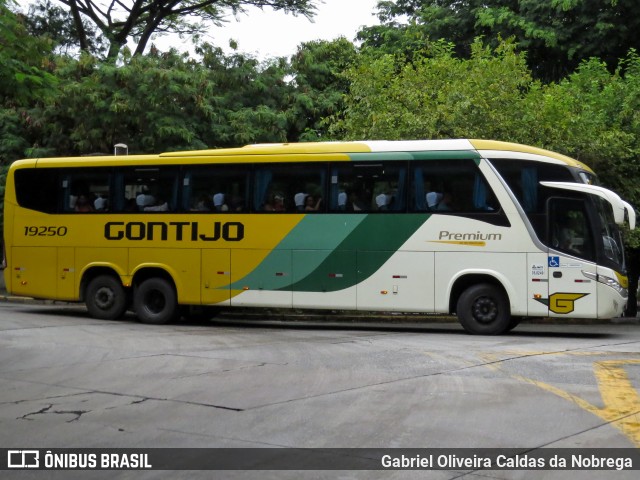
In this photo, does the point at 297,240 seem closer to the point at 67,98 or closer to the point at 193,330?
the point at 193,330

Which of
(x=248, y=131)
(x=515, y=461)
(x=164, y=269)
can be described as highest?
(x=248, y=131)

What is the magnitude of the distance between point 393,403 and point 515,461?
8.15 feet

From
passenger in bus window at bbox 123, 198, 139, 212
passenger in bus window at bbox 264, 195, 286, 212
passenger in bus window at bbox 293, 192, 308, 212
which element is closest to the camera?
passenger in bus window at bbox 293, 192, 308, 212

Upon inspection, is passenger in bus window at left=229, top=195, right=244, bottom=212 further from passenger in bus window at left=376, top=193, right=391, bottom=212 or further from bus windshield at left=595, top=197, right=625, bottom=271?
bus windshield at left=595, top=197, right=625, bottom=271

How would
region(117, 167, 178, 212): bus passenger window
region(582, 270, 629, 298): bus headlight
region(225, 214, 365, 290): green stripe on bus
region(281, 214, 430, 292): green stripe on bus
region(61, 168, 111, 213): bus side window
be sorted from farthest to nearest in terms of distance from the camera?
region(61, 168, 111, 213): bus side window → region(117, 167, 178, 212): bus passenger window → region(225, 214, 365, 290): green stripe on bus → region(281, 214, 430, 292): green stripe on bus → region(582, 270, 629, 298): bus headlight

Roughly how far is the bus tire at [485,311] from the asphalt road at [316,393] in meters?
0.94

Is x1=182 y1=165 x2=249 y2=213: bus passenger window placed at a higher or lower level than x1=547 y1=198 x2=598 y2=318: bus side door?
higher

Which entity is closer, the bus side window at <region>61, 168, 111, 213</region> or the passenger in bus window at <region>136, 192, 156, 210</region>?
the passenger in bus window at <region>136, 192, 156, 210</region>

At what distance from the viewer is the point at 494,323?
1786cm

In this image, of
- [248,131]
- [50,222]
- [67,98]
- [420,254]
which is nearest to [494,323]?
[420,254]

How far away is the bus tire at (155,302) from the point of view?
20.2 metres

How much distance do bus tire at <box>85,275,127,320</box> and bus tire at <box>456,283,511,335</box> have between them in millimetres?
7273

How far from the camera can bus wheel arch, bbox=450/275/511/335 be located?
58.6 feet

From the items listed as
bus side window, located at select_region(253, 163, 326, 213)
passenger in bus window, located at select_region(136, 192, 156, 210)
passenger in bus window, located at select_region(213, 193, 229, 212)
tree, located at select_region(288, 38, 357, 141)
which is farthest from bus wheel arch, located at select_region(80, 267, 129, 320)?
tree, located at select_region(288, 38, 357, 141)
